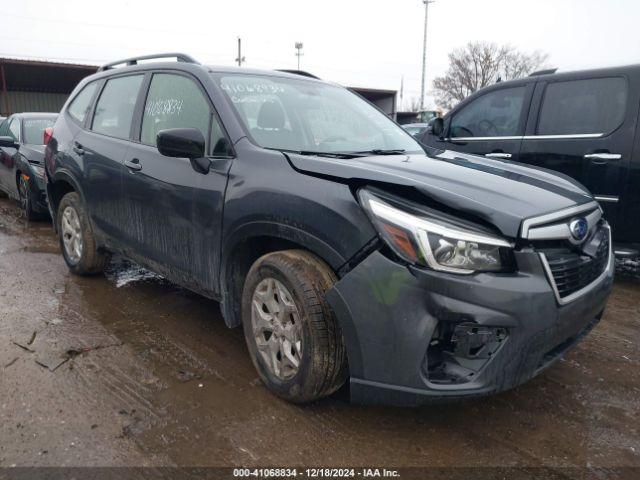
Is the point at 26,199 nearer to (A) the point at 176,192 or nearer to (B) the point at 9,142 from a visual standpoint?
(B) the point at 9,142

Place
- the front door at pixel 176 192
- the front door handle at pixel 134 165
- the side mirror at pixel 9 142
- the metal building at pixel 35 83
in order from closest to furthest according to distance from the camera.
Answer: the front door at pixel 176 192, the front door handle at pixel 134 165, the side mirror at pixel 9 142, the metal building at pixel 35 83

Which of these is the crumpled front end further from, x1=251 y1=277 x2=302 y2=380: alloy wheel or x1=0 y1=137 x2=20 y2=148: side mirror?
x1=0 y1=137 x2=20 y2=148: side mirror

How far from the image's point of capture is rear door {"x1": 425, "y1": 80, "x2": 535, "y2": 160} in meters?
5.07

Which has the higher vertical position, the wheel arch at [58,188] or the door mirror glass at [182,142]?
the door mirror glass at [182,142]

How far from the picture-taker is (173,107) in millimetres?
3348

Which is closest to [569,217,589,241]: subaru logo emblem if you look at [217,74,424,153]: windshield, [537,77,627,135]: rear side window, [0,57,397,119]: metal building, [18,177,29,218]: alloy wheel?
[217,74,424,153]: windshield

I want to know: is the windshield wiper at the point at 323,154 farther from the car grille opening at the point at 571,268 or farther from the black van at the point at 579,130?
the black van at the point at 579,130

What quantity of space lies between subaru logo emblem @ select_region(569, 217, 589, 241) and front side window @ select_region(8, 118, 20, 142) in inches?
290

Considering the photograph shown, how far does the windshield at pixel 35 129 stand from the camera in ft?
23.2

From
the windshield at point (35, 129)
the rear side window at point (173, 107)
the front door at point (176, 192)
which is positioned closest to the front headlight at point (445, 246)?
the front door at point (176, 192)

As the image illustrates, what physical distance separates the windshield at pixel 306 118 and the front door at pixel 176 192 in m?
0.24

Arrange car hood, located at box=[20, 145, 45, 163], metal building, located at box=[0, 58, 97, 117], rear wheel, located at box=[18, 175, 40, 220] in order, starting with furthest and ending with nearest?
metal building, located at box=[0, 58, 97, 117] → rear wheel, located at box=[18, 175, 40, 220] → car hood, located at box=[20, 145, 45, 163]

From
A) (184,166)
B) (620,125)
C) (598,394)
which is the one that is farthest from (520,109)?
(184,166)

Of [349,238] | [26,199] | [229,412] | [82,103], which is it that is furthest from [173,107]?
[26,199]
